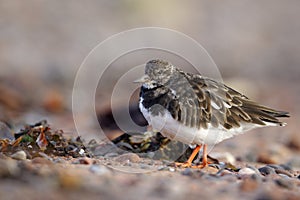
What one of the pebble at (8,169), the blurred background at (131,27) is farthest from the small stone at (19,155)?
the blurred background at (131,27)

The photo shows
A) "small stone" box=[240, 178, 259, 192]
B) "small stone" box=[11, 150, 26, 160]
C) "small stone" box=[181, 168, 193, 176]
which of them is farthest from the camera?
"small stone" box=[11, 150, 26, 160]

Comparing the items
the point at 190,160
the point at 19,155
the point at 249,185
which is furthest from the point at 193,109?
the point at 19,155

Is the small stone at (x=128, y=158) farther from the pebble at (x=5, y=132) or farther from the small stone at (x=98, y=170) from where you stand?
the pebble at (x=5, y=132)

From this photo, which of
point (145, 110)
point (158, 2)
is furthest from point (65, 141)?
point (158, 2)

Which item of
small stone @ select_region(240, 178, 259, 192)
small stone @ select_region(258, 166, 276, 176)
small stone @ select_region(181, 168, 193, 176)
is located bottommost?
small stone @ select_region(240, 178, 259, 192)

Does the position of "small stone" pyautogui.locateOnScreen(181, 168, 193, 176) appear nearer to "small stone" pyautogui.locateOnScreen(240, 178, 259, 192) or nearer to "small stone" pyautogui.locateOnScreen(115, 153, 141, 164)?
"small stone" pyautogui.locateOnScreen(240, 178, 259, 192)

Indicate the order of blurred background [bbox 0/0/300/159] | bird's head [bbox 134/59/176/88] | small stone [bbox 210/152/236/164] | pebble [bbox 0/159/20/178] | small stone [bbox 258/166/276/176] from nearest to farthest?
pebble [bbox 0/159/20/178] → small stone [bbox 258/166/276/176] → bird's head [bbox 134/59/176/88] → small stone [bbox 210/152/236/164] → blurred background [bbox 0/0/300/159]

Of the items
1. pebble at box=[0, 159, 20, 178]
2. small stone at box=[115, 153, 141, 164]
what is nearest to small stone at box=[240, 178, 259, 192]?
small stone at box=[115, 153, 141, 164]
